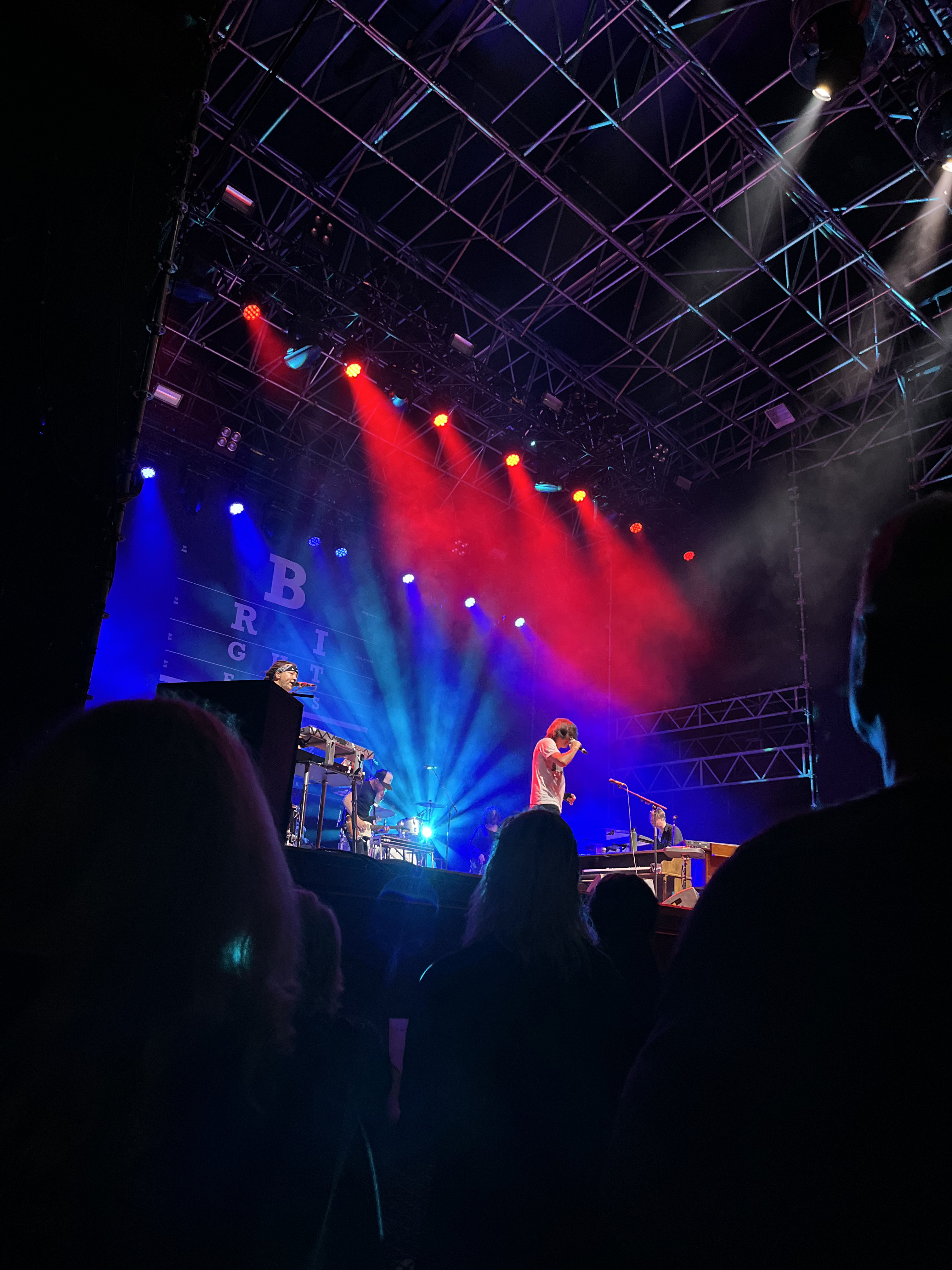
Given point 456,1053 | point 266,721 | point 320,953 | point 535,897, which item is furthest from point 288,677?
point 320,953

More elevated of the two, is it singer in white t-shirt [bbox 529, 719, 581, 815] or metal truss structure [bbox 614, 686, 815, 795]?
metal truss structure [bbox 614, 686, 815, 795]

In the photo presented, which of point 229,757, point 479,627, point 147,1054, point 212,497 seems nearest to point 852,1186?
point 147,1054

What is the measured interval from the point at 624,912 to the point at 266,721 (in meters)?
2.69

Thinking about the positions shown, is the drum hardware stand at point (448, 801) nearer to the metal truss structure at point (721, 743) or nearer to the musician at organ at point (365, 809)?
the musician at organ at point (365, 809)

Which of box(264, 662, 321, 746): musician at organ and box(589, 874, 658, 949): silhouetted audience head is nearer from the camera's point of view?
box(589, 874, 658, 949): silhouetted audience head

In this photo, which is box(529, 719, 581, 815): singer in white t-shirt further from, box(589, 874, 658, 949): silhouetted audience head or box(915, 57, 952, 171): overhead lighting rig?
box(915, 57, 952, 171): overhead lighting rig

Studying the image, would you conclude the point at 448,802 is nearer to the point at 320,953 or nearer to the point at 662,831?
the point at 662,831

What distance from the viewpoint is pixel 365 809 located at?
35.3ft

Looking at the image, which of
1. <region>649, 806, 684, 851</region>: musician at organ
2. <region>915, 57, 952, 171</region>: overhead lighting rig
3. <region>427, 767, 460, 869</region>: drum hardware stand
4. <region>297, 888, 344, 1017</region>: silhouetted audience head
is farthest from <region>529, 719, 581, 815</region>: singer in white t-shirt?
<region>297, 888, 344, 1017</region>: silhouetted audience head

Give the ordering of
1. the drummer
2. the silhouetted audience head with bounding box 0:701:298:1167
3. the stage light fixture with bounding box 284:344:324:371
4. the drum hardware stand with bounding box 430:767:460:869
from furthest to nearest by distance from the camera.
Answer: the drum hardware stand with bounding box 430:767:460:869 → the drummer → the stage light fixture with bounding box 284:344:324:371 → the silhouetted audience head with bounding box 0:701:298:1167

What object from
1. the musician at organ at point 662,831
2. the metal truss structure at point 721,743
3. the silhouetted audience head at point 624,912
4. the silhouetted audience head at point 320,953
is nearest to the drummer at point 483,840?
the metal truss structure at point 721,743

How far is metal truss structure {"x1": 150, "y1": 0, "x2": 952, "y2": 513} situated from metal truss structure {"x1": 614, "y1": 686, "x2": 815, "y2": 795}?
12.3ft

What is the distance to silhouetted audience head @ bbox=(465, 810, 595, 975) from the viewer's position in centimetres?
250

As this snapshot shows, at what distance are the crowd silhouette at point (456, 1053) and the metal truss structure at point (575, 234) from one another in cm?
779
